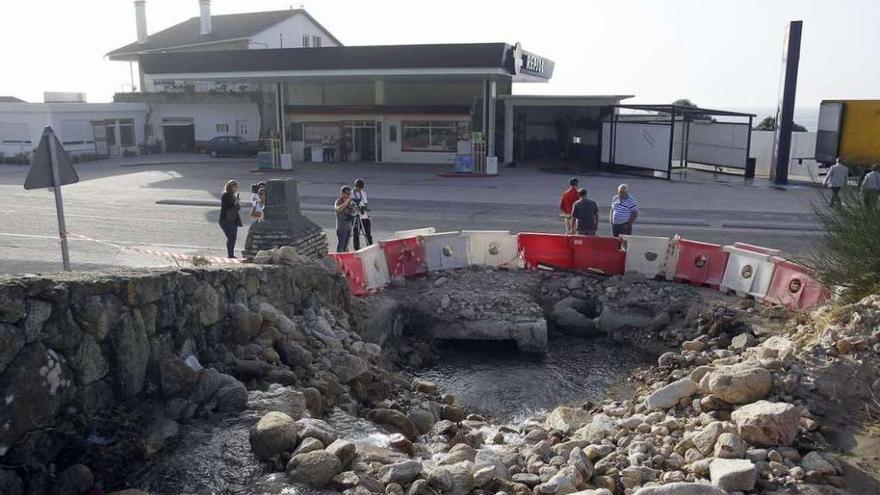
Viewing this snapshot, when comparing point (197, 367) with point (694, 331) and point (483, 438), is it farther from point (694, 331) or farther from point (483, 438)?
point (694, 331)

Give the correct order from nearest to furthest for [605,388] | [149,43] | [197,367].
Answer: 1. [197,367]
2. [605,388]
3. [149,43]

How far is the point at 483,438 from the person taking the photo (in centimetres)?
764

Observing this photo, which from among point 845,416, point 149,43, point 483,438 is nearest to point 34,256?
point 483,438

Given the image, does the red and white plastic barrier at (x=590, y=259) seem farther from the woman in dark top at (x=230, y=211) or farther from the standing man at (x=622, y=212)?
the woman in dark top at (x=230, y=211)

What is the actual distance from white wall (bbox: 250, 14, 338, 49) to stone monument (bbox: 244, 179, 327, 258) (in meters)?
38.0

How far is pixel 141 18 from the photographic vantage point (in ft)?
168

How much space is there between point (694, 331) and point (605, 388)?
1.97 m

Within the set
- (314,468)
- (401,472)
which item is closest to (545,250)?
(401,472)

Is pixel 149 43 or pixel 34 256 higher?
pixel 149 43

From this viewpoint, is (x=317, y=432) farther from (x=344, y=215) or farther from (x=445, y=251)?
(x=344, y=215)

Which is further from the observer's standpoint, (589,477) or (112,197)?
(112,197)

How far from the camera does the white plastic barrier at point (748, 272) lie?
11.8m

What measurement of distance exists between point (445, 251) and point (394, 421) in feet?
21.7

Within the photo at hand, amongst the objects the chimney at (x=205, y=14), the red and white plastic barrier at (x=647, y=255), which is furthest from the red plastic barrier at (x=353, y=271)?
the chimney at (x=205, y=14)
